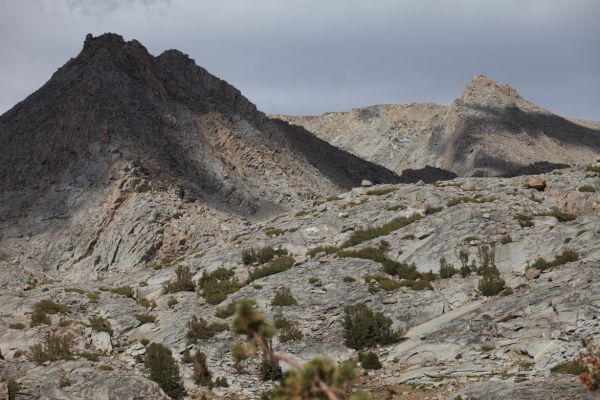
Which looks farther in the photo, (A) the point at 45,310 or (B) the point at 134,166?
(B) the point at 134,166

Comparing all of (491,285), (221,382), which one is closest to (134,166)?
(221,382)

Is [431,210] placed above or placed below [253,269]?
above

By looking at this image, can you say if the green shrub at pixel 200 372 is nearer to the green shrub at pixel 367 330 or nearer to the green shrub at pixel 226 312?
the green shrub at pixel 226 312

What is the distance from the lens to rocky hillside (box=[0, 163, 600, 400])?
1731 cm

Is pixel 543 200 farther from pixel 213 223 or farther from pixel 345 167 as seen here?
pixel 345 167

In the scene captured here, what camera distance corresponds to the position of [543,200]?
30016mm

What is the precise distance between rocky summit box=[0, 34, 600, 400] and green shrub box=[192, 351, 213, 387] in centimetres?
6

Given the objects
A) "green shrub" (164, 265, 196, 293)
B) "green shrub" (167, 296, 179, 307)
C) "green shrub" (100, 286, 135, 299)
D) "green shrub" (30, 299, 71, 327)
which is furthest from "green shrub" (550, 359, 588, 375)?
"green shrub" (100, 286, 135, 299)

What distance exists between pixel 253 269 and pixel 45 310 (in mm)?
9223

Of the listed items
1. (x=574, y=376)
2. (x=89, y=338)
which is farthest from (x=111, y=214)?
(x=574, y=376)

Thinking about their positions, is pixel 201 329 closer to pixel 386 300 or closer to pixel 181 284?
pixel 181 284

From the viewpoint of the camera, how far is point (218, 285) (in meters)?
26.5

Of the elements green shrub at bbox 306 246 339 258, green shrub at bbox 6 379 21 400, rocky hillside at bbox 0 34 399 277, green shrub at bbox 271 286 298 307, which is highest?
rocky hillside at bbox 0 34 399 277

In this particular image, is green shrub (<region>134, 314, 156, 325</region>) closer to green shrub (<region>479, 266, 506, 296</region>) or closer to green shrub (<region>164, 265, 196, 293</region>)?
green shrub (<region>164, 265, 196, 293</region>)
